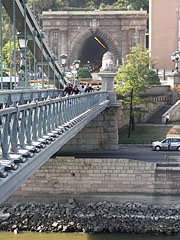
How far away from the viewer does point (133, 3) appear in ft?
328

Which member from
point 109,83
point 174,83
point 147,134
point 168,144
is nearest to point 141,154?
point 168,144

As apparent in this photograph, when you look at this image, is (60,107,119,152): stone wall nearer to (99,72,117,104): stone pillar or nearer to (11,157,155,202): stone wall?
(99,72,117,104): stone pillar

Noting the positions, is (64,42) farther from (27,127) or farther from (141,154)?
(27,127)

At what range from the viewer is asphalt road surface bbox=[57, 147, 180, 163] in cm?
3161

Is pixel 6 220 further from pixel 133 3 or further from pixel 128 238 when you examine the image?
pixel 133 3

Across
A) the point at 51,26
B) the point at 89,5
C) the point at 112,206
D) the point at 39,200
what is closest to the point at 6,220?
the point at 39,200

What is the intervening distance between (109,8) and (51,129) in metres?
86.1

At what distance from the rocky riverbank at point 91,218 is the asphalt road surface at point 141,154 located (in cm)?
400

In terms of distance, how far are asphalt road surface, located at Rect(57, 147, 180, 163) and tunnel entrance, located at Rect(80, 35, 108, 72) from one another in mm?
51148

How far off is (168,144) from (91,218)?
32.6ft

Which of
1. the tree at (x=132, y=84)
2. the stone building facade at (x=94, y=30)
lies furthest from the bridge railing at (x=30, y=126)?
the stone building facade at (x=94, y=30)

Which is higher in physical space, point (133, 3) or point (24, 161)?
point (133, 3)

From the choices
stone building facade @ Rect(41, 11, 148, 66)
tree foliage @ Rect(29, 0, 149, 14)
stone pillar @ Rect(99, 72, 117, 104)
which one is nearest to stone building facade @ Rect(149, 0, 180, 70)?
stone building facade @ Rect(41, 11, 148, 66)

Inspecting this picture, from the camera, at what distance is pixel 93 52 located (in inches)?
3757
